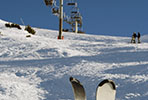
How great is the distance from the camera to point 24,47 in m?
13.7

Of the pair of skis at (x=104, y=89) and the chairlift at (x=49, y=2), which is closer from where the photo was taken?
the pair of skis at (x=104, y=89)

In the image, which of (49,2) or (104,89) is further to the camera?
(49,2)

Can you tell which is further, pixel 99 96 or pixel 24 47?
pixel 24 47

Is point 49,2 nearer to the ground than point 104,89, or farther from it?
farther from it

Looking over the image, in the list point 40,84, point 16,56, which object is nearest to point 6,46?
point 16,56

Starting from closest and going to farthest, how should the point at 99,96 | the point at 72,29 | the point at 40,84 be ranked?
the point at 99,96 → the point at 40,84 → the point at 72,29

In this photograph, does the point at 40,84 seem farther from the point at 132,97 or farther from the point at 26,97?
the point at 132,97

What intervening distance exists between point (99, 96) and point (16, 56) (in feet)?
30.0

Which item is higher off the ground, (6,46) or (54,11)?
(54,11)

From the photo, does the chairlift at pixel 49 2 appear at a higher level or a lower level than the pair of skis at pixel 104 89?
higher

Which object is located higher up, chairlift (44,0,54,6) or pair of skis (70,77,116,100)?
chairlift (44,0,54,6)

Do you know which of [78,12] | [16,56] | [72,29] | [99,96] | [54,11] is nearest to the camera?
[99,96]

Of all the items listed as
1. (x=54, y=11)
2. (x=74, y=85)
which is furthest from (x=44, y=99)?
(x=54, y=11)

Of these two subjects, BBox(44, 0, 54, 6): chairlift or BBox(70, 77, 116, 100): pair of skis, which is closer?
BBox(70, 77, 116, 100): pair of skis
